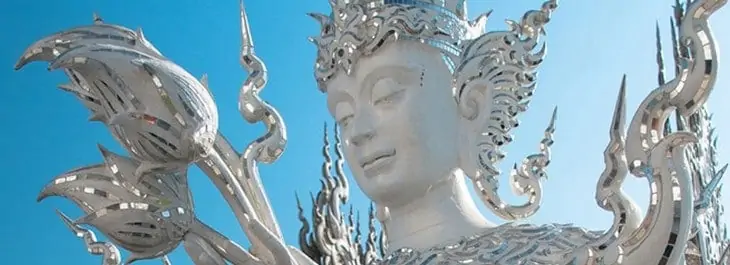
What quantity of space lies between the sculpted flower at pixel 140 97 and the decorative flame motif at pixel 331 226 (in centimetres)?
261

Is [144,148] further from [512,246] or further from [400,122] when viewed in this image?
[512,246]

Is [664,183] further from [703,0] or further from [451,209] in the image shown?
[451,209]

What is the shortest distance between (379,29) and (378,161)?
0.92ft

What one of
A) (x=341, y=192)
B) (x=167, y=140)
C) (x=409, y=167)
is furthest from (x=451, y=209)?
(x=341, y=192)

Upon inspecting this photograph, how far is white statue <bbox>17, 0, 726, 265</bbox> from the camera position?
6.35 feet

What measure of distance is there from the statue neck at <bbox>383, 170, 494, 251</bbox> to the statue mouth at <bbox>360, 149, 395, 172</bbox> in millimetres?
106

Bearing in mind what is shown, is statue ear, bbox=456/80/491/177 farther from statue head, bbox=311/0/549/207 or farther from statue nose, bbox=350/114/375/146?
statue nose, bbox=350/114/375/146

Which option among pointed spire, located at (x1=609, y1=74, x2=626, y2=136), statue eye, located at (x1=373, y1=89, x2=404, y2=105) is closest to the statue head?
statue eye, located at (x1=373, y1=89, x2=404, y2=105)

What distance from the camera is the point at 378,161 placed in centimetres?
216

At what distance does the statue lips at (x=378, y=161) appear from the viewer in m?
2.15

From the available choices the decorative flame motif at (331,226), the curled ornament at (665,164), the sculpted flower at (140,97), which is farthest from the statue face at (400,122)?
the decorative flame motif at (331,226)

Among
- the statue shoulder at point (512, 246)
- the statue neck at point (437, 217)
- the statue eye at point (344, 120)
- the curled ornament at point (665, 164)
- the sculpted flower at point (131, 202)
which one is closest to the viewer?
the curled ornament at point (665, 164)

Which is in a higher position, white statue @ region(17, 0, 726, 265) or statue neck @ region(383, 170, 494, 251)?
white statue @ region(17, 0, 726, 265)

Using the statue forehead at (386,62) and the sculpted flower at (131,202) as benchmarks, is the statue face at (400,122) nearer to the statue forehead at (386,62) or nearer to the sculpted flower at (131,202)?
the statue forehead at (386,62)
